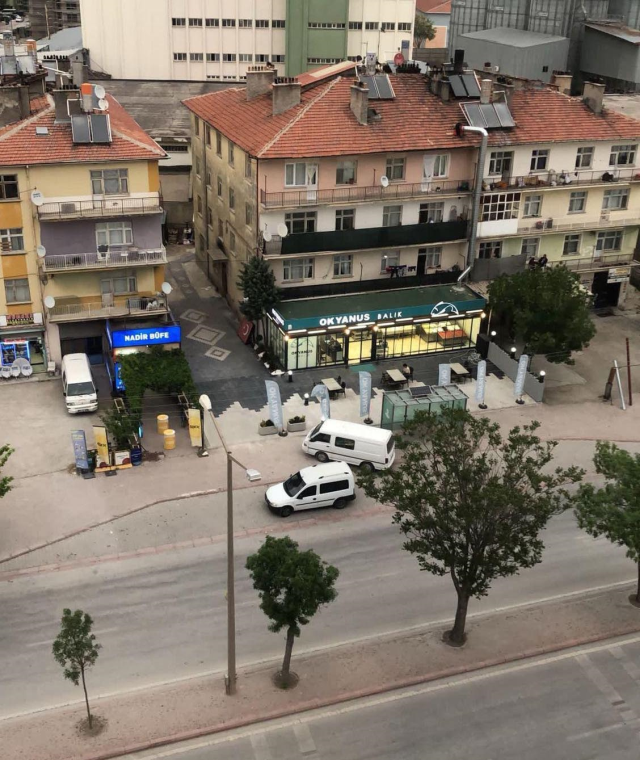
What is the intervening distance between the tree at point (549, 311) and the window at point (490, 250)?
16.5 ft

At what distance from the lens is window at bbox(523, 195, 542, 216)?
51594 mm

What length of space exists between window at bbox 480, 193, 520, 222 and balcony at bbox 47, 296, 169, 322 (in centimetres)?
1906

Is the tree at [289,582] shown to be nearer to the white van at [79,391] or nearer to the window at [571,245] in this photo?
the white van at [79,391]

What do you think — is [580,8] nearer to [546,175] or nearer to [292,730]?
[546,175]

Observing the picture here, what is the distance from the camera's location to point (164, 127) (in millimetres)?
68562

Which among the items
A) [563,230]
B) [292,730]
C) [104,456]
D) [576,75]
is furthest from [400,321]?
[576,75]

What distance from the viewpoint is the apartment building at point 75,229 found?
1681 inches

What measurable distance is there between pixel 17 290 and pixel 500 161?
1081 inches

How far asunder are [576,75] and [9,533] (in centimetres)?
8582

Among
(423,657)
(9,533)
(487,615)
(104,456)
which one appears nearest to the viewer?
(423,657)

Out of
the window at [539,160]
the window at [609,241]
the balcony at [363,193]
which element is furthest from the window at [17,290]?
the window at [609,241]

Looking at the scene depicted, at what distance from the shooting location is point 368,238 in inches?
1906

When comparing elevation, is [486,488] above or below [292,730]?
above

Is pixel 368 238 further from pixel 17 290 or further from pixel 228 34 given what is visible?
pixel 228 34
